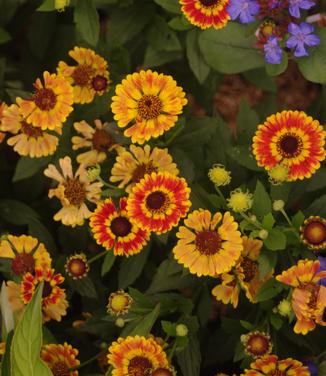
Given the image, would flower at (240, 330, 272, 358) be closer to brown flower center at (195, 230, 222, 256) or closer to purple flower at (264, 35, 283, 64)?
brown flower center at (195, 230, 222, 256)

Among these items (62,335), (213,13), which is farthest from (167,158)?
(62,335)

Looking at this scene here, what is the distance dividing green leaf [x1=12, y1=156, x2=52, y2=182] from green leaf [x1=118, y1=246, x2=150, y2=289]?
38 centimetres

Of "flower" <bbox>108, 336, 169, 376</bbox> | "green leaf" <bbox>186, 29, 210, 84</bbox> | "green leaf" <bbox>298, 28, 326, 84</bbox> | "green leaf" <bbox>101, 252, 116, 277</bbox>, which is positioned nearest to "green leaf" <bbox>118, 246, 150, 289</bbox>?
"green leaf" <bbox>101, 252, 116, 277</bbox>

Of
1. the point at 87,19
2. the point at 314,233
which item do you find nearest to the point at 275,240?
the point at 314,233

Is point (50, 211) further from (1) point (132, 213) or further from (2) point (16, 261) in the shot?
(1) point (132, 213)

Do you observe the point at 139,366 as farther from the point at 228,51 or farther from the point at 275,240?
the point at 228,51

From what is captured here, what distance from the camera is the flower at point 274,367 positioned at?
5.10 ft

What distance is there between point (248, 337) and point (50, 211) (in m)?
1.00

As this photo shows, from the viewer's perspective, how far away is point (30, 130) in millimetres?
1782

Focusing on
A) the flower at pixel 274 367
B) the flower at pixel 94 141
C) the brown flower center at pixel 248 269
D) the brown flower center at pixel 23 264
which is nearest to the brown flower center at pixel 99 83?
the flower at pixel 94 141

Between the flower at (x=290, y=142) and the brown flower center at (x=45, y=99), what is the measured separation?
1.71ft

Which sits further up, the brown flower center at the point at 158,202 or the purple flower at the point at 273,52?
the purple flower at the point at 273,52

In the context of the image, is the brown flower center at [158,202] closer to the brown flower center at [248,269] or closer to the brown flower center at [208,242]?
the brown flower center at [208,242]

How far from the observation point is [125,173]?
5.56ft
